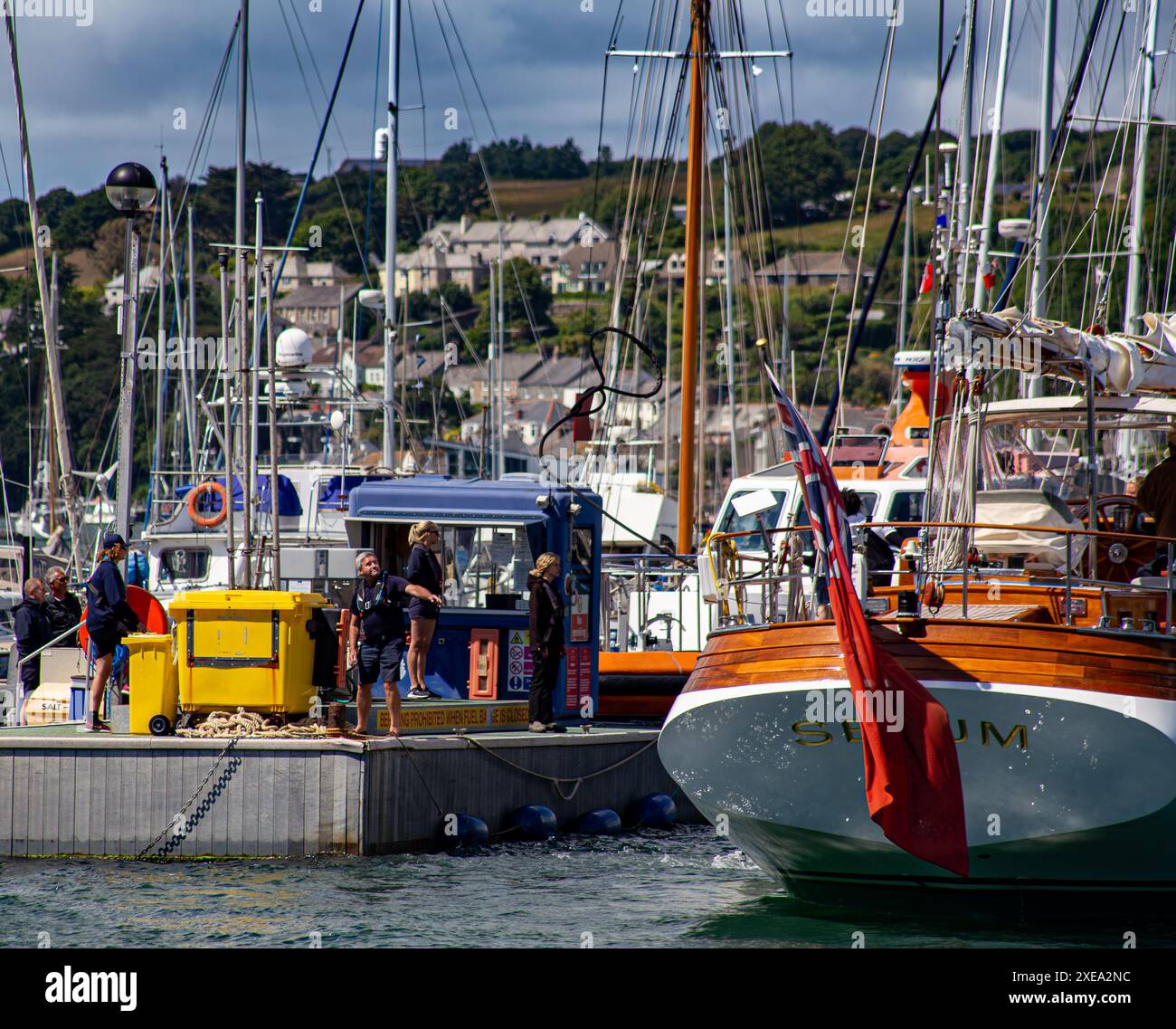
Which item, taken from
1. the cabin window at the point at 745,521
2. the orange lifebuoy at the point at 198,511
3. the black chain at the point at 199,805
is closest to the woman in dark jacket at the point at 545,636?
the black chain at the point at 199,805

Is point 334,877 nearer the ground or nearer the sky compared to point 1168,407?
nearer the ground

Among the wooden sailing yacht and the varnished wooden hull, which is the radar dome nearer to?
the wooden sailing yacht

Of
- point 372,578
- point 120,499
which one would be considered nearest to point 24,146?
point 120,499

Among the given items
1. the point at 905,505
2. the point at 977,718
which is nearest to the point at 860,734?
the point at 977,718

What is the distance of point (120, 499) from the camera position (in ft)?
48.6

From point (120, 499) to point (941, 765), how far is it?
741cm

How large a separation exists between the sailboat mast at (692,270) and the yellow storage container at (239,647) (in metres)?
7.22

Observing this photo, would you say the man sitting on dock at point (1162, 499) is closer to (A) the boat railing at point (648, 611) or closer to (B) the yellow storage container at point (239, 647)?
(A) the boat railing at point (648, 611)

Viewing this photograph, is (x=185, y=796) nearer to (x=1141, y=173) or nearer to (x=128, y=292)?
(x=128, y=292)

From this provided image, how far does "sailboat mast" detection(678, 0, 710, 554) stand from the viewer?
69.4 ft

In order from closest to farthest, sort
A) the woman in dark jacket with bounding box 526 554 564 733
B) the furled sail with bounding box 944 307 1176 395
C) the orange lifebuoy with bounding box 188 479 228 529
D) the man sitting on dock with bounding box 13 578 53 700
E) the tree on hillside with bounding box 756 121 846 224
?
1. the furled sail with bounding box 944 307 1176 395
2. the woman in dark jacket with bounding box 526 554 564 733
3. the man sitting on dock with bounding box 13 578 53 700
4. the orange lifebuoy with bounding box 188 479 228 529
5. the tree on hillside with bounding box 756 121 846 224

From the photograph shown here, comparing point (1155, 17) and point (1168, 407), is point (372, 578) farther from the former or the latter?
point (1155, 17)

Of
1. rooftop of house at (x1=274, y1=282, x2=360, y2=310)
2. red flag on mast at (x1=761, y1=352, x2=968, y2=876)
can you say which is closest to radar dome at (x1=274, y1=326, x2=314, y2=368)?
red flag on mast at (x1=761, y1=352, x2=968, y2=876)

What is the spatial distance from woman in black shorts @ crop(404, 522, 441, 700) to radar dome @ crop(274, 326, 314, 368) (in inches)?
367
